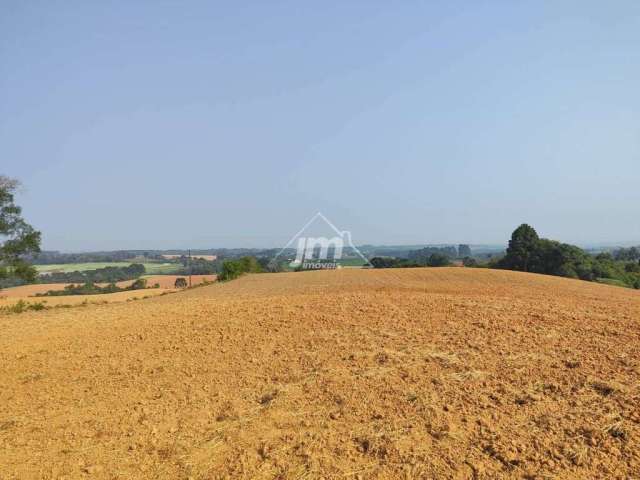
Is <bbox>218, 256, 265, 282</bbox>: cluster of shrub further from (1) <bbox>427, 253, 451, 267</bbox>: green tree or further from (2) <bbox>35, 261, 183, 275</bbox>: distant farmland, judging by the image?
(1) <bbox>427, 253, 451, 267</bbox>: green tree

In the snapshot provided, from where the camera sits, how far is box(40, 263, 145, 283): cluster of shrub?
53094 mm

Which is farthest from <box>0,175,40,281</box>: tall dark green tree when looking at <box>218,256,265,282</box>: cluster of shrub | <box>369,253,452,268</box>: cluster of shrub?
<box>369,253,452,268</box>: cluster of shrub

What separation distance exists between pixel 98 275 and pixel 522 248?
2227 inches

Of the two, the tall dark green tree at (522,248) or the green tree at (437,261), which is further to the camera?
the green tree at (437,261)

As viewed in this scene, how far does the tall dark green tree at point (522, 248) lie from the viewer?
4709cm

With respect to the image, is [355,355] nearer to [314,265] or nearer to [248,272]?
[248,272]

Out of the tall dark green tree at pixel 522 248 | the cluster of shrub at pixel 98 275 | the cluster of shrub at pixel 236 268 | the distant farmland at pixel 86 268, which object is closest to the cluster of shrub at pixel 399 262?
the tall dark green tree at pixel 522 248

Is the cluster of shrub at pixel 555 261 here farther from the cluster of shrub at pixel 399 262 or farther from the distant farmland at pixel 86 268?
the distant farmland at pixel 86 268

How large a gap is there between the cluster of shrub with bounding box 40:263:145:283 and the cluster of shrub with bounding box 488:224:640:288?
158 ft

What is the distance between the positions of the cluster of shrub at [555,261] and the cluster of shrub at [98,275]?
48.3 m

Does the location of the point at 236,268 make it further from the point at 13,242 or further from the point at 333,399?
the point at 333,399

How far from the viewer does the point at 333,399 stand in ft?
15.8

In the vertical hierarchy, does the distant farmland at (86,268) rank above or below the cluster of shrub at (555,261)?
below

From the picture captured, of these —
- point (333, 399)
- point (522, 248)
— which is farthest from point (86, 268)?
point (333, 399)
